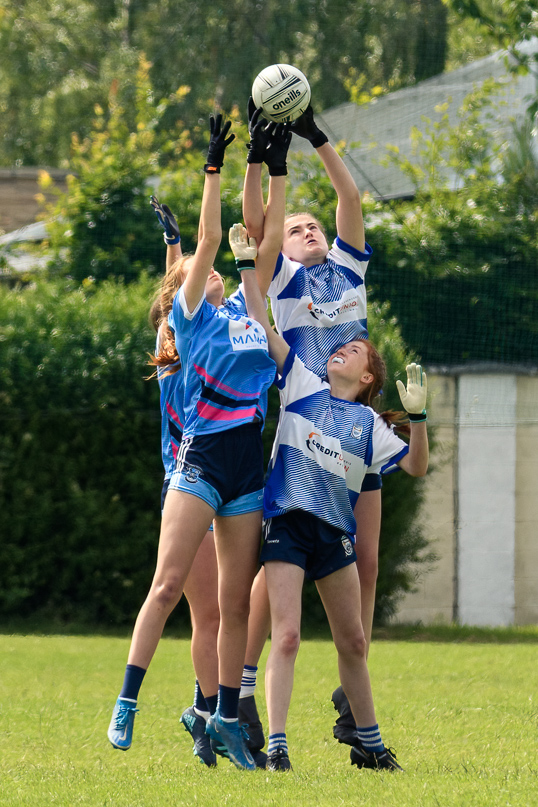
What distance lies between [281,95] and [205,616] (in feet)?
6.99

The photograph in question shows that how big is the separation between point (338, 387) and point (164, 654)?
3.52m

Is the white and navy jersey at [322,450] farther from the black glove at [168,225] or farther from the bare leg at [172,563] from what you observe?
the black glove at [168,225]

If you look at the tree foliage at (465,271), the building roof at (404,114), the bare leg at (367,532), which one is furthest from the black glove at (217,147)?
the building roof at (404,114)

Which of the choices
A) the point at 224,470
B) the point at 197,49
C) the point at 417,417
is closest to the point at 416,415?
the point at 417,417

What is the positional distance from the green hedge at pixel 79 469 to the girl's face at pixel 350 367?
3.99m

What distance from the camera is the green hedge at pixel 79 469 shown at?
26.2 feet

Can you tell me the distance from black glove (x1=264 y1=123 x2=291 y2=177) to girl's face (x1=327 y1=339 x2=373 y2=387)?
2.50 feet

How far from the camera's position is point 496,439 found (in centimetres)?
955

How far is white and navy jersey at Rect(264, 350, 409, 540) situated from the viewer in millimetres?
Result: 3748

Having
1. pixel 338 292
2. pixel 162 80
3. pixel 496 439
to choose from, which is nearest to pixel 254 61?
pixel 162 80

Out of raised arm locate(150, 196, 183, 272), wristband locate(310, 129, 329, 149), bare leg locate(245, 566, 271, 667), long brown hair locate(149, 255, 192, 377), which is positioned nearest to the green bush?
raised arm locate(150, 196, 183, 272)

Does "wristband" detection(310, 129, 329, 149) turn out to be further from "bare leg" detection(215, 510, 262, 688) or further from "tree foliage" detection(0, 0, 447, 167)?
"tree foliage" detection(0, 0, 447, 167)

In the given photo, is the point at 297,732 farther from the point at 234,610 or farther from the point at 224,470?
the point at 224,470

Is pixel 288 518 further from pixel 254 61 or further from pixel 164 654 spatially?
pixel 254 61
